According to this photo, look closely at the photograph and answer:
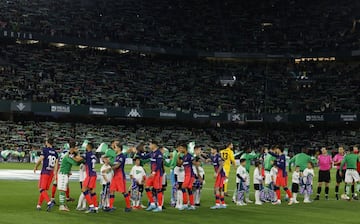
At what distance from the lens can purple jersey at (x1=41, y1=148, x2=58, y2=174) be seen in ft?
63.1

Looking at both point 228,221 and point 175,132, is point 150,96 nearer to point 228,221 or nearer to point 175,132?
point 175,132

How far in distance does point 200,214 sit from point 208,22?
64.1 meters

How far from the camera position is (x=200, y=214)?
773 inches

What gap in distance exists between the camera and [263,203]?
2392 cm

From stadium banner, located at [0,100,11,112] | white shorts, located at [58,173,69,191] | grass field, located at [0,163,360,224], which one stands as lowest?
grass field, located at [0,163,360,224]

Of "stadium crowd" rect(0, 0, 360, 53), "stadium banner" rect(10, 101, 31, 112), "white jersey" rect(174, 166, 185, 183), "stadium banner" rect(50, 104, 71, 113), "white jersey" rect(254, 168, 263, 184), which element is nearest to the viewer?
Result: "white jersey" rect(174, 166, 185, 183)

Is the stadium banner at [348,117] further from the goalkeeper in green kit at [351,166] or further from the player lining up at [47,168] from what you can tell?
the player lining up at [47,168]

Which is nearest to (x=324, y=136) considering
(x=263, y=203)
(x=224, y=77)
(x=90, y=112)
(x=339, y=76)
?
(x=339, y=76)

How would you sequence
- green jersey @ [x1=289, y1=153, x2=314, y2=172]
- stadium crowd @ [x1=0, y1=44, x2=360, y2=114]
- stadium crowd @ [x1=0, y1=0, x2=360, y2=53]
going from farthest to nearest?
1. stadium crowd @ [x1=0, y1=0, x2=360, y2=53]
2. stadium crowd @ [x1=0, y1=44, x2=360, y2=114]
3. green jersey @ [x1=289, y1=153, x2=314, y2=172]

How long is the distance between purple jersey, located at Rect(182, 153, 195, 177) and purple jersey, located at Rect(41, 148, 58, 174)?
4.48 metres

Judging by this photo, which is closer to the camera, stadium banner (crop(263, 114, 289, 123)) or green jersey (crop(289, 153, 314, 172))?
green jersey (crop(289, 153, 314, 172))

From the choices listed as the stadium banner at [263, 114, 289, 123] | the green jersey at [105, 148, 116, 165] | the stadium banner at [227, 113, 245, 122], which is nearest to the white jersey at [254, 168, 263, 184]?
the green jersey at [105, 148, 116, 165]

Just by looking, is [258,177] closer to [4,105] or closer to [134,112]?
[4,105]

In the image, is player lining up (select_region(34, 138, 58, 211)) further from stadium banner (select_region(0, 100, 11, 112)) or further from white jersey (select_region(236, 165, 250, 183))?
stadium banner (select_region(0, 100, 11, 112))
